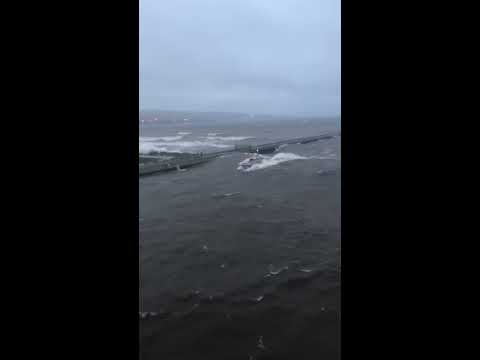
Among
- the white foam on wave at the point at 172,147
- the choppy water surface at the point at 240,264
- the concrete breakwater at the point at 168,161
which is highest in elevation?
the white foam on wave at the point at 172,147

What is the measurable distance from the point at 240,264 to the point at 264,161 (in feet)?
81.0

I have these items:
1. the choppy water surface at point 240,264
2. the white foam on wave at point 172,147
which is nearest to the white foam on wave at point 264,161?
the choppy water surface at point 240,264

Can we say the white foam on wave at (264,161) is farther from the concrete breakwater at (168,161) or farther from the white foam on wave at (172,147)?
the white foam on wave at (172,147)

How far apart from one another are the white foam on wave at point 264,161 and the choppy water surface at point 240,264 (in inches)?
232

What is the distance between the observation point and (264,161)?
1481 inches

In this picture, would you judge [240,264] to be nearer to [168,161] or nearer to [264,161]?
[168,161]

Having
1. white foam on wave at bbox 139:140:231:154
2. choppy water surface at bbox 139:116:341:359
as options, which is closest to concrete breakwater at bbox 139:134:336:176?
white foam on wave at bbox 139:140:231:154

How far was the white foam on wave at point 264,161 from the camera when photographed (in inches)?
1339

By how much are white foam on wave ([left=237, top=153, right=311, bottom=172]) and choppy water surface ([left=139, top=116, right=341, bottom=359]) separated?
5.90 meters

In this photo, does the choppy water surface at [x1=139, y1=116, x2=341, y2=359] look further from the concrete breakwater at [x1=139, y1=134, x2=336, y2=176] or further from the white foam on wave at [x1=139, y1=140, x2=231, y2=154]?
the white foam on wave at [x1=139, y1=140, x2=231, y2=154]

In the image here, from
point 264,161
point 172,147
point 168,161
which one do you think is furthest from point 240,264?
point 172,147
